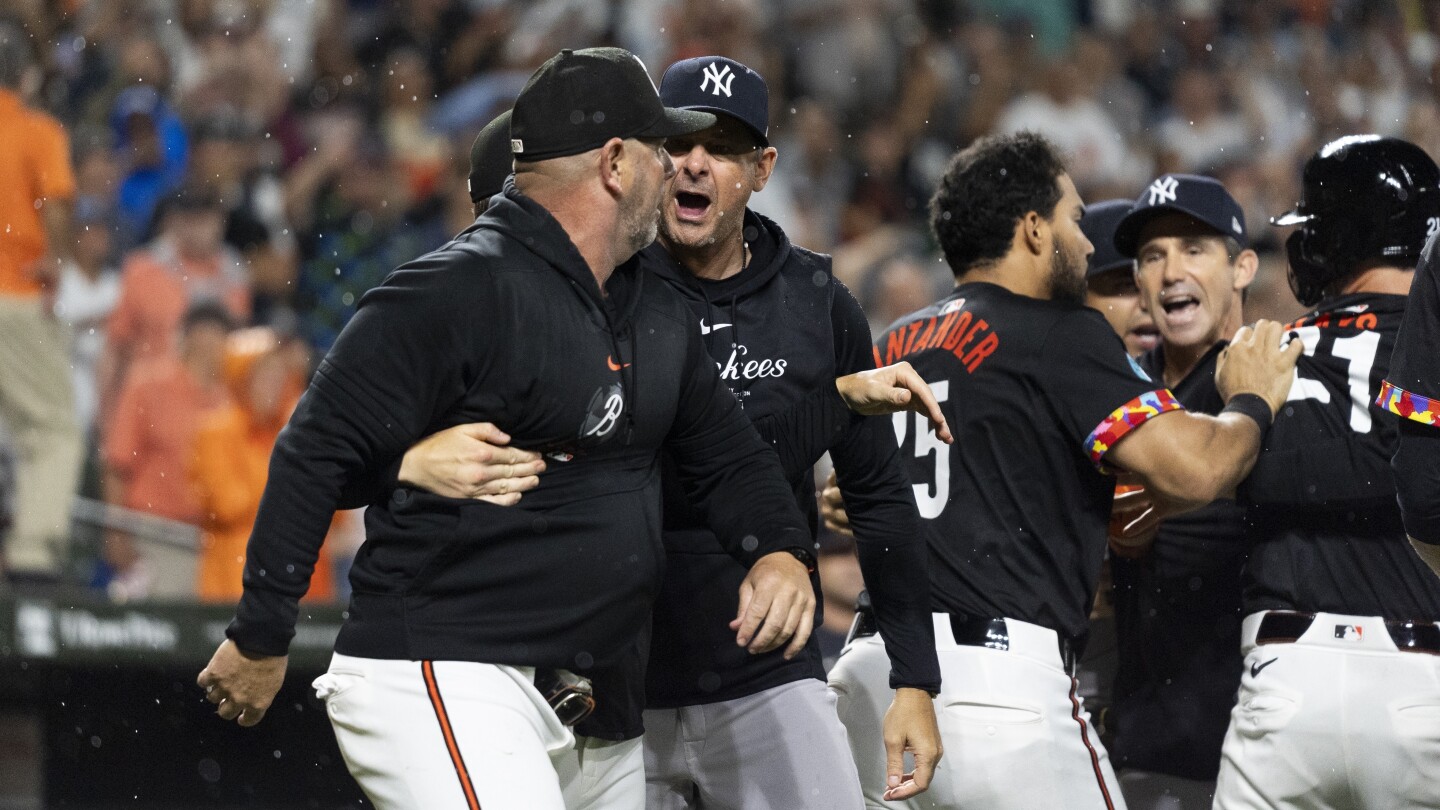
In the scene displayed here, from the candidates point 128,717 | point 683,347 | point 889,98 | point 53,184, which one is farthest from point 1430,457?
Answer: point 889,98

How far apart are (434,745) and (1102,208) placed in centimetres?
319

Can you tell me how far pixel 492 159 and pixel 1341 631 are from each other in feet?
7.85

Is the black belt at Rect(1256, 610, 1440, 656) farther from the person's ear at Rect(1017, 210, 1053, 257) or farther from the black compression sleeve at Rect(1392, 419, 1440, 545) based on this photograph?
the person's ear at Rect(1017, 210, 1053, 257)

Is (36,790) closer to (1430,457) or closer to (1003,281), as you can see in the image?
(1003,281)

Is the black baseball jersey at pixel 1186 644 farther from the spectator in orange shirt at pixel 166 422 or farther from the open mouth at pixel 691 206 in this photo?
the spectator in orange shirt at pixel 166 422

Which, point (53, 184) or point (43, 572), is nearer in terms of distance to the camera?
point (43, 572)

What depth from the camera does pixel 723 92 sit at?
12.2 feet

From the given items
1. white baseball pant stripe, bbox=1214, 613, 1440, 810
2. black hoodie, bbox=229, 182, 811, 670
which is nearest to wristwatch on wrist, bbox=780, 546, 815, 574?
black hoodie, bbox=229, 182, 811, 670

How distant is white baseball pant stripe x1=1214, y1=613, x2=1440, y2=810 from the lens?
3699 millimetres

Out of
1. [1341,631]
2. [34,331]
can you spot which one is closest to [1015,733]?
[1341,631]

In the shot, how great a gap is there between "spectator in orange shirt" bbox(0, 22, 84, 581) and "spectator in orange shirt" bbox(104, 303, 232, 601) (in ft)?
1.05

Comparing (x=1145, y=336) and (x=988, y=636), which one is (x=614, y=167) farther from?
(x=1145, y=336)

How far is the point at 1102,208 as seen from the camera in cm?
513

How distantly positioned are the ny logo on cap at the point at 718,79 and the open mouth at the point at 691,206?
0.25m
